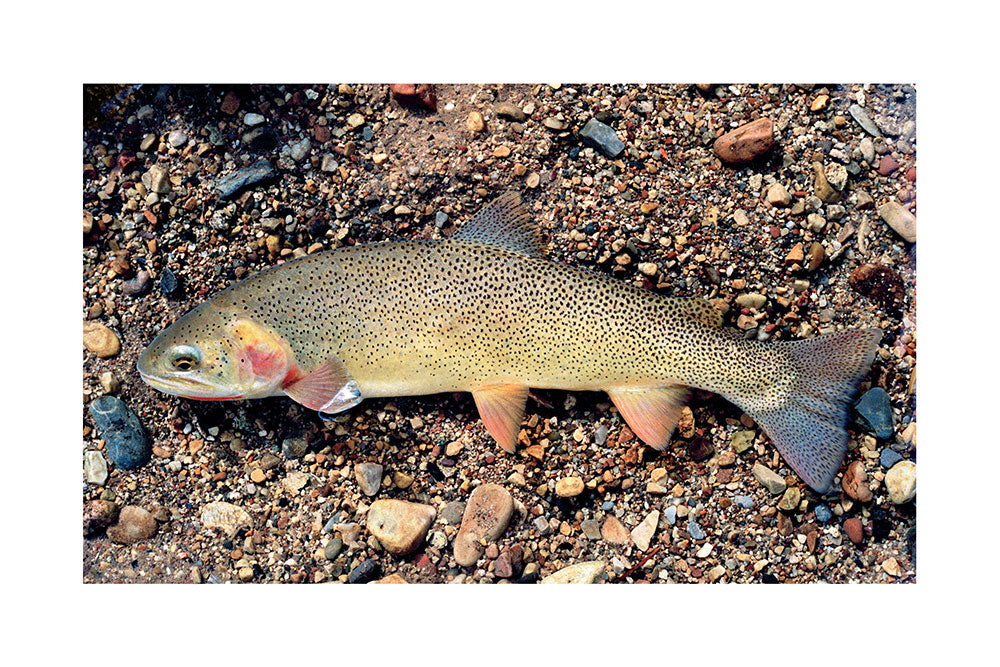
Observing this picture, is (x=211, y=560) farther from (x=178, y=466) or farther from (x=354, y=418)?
(x=354, y=418)

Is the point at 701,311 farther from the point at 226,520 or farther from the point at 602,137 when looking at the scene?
the point at 226,520

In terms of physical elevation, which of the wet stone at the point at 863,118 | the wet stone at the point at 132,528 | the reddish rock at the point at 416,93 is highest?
the wet stone at the point at 863,118

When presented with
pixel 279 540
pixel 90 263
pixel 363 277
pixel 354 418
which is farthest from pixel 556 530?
pixel 90 263

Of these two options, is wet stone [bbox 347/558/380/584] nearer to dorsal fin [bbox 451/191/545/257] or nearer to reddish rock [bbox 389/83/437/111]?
dorsal fin [bbox 451/191/545/257]

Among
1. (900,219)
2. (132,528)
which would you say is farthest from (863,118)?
(132,528)

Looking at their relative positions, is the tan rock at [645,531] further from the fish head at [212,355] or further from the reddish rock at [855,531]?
the fish head at [212,355]

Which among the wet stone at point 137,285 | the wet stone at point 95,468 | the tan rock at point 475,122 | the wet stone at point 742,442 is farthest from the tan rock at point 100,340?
the wet stone at point 742,442
